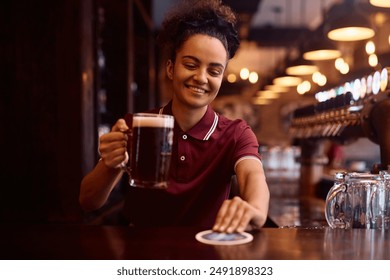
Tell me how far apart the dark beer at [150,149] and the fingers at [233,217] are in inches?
6.9

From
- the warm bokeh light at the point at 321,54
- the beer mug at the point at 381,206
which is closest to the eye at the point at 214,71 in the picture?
the beer mug at the point at 381,206

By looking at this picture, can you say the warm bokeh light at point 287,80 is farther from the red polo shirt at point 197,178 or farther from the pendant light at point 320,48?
the red polo shirt at point 197,178

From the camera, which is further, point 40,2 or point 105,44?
point 105,44

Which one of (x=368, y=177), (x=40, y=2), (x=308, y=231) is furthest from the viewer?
(x=40, y=2)

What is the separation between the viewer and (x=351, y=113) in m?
2.76

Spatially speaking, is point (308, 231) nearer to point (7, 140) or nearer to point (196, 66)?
point (196, 66)

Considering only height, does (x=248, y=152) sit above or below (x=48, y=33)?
below

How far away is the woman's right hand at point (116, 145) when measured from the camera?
137 centimetres

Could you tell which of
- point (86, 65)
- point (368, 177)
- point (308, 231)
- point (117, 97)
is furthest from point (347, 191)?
point (117, 97)

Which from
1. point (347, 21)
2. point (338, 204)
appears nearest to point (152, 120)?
point (338, 204)

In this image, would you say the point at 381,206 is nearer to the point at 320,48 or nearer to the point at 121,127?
the point at 121,127

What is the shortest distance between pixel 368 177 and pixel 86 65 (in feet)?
6.82

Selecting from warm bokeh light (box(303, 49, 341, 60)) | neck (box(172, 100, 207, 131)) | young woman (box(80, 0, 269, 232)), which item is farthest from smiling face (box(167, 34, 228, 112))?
warm bokeh light (box(303, 49, 341, 60))

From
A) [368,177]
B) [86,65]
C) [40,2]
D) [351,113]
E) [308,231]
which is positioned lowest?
[308,231]
